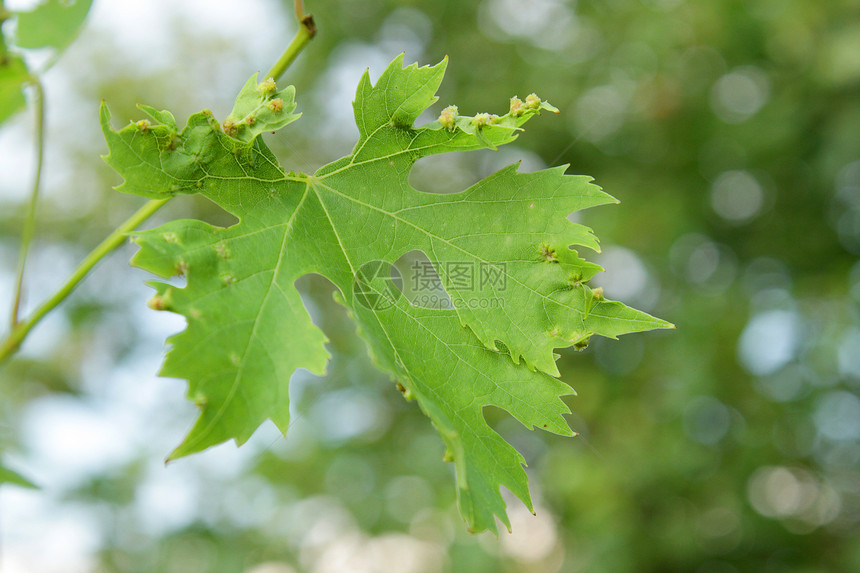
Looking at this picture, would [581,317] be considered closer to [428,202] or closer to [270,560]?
[428,202]

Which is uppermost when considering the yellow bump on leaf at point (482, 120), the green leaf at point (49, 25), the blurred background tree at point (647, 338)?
the green leaf at point (49, 25)

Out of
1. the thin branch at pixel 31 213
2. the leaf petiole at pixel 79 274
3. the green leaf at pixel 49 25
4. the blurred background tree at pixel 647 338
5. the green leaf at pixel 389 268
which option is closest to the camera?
the green leaf at pixel 389 268

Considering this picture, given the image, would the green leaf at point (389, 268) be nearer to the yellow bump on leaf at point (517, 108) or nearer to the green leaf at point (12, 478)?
the yellow bump on leaf at point (517, 108)

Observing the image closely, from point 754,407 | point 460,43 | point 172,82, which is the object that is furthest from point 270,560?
point 172,82

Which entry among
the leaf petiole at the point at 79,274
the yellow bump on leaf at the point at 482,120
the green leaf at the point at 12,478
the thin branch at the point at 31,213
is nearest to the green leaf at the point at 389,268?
the yellow bump on leaf at the point at 482,120

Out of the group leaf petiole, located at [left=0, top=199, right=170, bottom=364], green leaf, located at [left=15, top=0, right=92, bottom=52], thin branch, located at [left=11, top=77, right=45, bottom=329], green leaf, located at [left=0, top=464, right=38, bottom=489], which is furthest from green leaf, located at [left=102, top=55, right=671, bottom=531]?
green leaf, located at [left=0, top=464, right=38, bottom=489]
